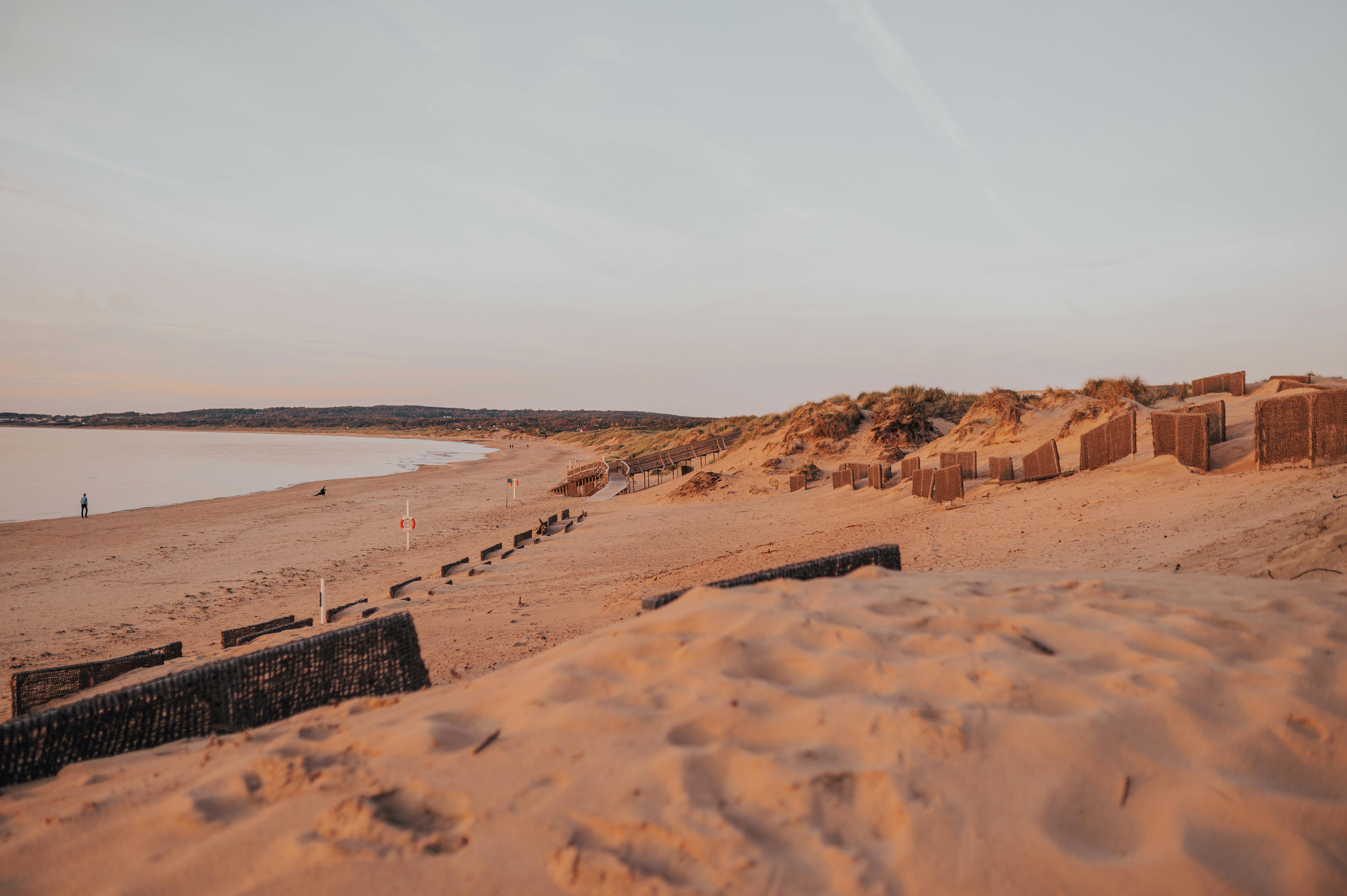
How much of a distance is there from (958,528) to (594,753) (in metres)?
9.30

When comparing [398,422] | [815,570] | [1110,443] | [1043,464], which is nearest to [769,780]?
[815,570]

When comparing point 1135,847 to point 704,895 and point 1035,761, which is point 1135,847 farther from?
point 704,895

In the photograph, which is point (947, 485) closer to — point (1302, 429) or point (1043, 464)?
point (1043, 464)

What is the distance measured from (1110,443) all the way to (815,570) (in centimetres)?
969

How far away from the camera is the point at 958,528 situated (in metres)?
10.1

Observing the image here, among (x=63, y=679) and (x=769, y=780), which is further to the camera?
(x=63, y=679)

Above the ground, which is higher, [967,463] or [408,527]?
[967,463]

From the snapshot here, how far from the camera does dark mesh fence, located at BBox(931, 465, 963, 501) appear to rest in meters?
12.3

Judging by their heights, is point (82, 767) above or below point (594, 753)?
below

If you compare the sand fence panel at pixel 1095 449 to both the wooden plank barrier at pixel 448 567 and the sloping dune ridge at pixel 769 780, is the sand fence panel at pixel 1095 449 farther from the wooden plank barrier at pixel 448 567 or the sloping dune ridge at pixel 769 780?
the wooden plank barrier at pixel 448 567

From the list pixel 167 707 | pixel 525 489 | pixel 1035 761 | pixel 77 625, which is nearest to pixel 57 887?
pixel 167 707

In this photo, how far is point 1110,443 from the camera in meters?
11.1

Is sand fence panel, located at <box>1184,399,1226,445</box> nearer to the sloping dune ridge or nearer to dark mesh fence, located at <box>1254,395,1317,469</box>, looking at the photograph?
dark mesh fence, located at <box>1254,395,1317,469</box>

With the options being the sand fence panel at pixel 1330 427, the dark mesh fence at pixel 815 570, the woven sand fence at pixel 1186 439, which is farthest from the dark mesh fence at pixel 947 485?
the dark mesh fence at pixel 815 570
